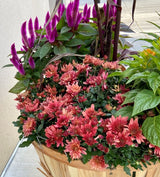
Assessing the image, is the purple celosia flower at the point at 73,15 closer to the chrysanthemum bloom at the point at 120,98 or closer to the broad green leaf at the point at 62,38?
the broad green leaf at the point at 62,38

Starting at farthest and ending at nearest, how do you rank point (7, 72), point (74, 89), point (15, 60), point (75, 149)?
point (7, 72) < point (15, 60) < point (74, 89) < point (75, 149)

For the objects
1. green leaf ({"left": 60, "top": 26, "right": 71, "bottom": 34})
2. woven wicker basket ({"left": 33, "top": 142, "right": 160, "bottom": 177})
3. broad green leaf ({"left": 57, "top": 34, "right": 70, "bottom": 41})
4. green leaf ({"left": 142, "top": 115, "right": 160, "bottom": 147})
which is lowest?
woven wicker basket ({"left": 33, "top": 142, "right": 160, "bottom": 177})

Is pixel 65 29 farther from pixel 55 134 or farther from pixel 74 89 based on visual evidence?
pixel 55 134

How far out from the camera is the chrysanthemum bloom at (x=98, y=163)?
1.68 ft

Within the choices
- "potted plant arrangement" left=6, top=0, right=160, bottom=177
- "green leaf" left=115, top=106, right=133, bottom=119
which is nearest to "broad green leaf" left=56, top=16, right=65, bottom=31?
"potted plant arrangement" left=6, top=0, right=160, bottom=177

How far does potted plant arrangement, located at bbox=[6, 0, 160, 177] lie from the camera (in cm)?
51

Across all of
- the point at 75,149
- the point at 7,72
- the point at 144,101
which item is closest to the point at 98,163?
the point at 75,149

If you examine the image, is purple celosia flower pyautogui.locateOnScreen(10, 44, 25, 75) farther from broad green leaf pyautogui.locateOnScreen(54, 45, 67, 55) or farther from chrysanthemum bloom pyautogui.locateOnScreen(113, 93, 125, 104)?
chrysanthemum bloom pyautogui.locateOnScreen(113, 93, 125, 104)

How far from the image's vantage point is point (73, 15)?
2.51 ft

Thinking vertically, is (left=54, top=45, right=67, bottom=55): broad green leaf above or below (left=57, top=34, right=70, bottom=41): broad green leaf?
below

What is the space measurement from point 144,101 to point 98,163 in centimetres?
18

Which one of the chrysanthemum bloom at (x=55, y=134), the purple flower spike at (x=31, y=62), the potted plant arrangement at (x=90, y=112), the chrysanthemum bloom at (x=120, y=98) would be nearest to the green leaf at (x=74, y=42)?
the potted plant arrangement at (x=90, y=112)

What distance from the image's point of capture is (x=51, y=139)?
0.54 metres

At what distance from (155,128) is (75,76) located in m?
0.30
